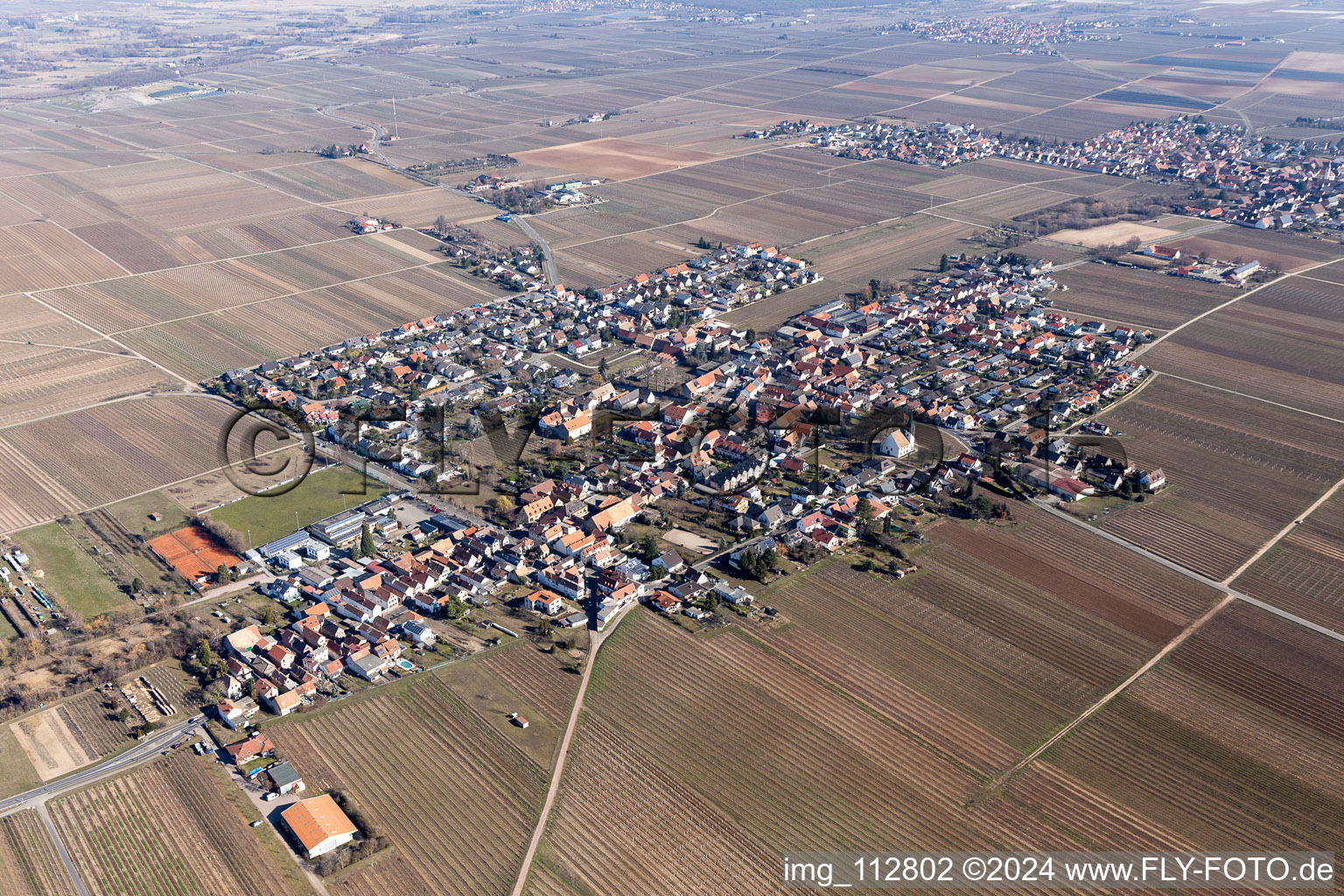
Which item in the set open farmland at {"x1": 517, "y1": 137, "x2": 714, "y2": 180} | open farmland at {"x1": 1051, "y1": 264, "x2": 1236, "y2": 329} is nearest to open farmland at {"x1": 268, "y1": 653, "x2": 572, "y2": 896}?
open farmland at {"x1": 1051, "y1": 264, "x2": 1236, "y2": 329}

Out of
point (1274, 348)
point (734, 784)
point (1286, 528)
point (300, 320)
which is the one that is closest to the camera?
point (734, 784)

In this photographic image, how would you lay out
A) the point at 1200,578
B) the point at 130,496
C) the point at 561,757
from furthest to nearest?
the point at 130,496, the point at 1200,578, the point at 561,757

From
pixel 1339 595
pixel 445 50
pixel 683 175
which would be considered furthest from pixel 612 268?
pixel 445 50

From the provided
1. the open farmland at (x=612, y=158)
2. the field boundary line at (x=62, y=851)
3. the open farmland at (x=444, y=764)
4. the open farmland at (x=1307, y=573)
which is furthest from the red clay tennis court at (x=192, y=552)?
the open farmland at (x=612, y=158)

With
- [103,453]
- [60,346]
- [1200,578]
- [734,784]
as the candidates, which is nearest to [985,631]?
[1200,578]

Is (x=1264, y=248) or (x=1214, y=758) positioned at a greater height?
(x=1264, y=248)

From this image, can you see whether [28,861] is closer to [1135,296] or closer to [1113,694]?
[1113,694]

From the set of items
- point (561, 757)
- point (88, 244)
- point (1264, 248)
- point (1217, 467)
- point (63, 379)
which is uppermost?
point (88, 244)
